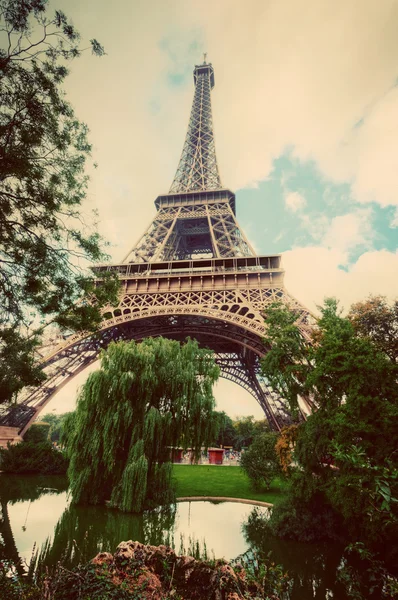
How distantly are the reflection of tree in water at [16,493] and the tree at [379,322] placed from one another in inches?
507

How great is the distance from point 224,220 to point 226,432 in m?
29.9

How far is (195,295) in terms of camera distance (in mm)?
18219

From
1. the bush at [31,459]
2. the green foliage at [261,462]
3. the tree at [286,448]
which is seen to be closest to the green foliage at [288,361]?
the tree at [286,448]

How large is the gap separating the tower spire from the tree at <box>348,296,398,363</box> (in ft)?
58.2

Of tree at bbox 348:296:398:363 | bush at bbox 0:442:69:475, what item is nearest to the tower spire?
tree at bbox 348:296:398:363

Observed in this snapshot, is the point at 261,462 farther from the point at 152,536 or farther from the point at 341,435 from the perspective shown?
the point at 341,435

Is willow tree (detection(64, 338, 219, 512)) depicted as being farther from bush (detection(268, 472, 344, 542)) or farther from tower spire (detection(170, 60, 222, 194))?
tower spire (detection(170, 60, 222, 194))

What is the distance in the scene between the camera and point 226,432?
4084cm

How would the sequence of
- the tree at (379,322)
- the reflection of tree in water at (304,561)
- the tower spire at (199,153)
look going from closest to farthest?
the reflection of tree in water at (304,561) < the tree at (379,322) < the tower spire at (199,153)

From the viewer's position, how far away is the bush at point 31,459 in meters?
15.7

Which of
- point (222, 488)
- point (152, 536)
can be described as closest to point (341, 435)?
point (152, 536)

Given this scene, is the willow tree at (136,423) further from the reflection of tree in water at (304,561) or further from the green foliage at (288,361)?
the reflection of tree in water at (304,561)

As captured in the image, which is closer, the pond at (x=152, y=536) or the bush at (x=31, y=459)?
the pond at (x=152, y=536)

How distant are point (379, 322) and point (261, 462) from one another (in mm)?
8098
